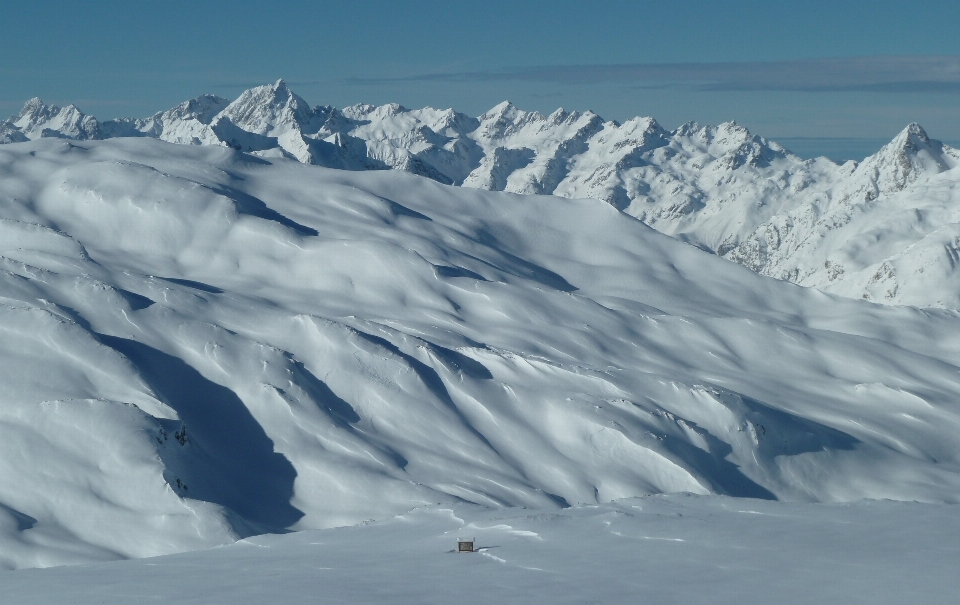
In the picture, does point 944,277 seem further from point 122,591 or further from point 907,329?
point 122,591

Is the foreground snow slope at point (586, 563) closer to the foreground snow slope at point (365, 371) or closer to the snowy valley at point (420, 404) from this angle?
the snowy valley at point (420, 404)

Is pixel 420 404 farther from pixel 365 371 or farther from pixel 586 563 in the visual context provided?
pixel 586 563

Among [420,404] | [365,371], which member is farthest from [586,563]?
[365,371]

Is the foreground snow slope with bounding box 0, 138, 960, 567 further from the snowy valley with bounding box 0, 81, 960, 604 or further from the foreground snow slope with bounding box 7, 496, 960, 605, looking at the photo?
the foreground snow slope with bounding box 7, 496, 960, 605

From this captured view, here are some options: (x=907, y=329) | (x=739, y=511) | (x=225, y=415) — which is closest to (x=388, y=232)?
(x=225, y=415)

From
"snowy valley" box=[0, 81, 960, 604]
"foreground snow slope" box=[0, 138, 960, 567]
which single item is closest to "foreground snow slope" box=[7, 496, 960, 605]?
"snowy valley" box=[0, 81, 960, 604]
